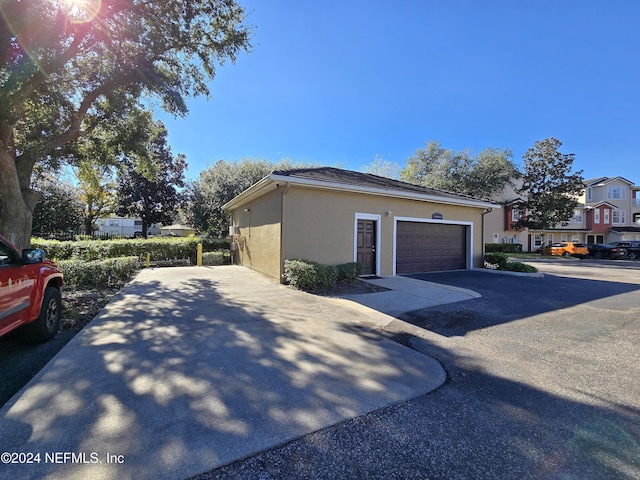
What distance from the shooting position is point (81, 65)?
29.1ft

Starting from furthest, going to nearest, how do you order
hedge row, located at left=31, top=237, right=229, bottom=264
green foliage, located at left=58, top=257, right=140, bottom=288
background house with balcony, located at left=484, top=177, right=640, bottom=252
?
background house with balcony, located at left=484, top=177, right=640, bottom=252
hedge row, located at left=31, top=237, right=229, bottom=264
green foliage, located at left=58, top=257, right=140, bottom=288

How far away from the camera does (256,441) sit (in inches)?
89.5

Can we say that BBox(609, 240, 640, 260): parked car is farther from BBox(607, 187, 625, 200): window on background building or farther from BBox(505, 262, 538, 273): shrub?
BBox(505, 262, 538, 273): shrub

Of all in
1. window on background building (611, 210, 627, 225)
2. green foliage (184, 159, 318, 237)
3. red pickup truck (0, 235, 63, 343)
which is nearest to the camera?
red pickup truck (0, 235, 63, 343)

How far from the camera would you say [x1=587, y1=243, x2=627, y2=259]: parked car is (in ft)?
83.4

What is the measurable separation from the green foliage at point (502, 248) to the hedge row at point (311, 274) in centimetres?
2324

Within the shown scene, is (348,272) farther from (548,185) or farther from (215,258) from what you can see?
(548,185)

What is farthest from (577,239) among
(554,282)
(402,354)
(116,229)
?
(116,229)

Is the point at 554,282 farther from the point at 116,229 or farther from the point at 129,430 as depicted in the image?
the point at 116,229

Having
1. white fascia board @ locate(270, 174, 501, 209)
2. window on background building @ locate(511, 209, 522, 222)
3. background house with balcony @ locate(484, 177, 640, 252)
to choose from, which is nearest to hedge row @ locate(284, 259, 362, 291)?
white fascia board @ locate(270, 174, 501, 209)

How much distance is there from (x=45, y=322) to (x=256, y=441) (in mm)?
4052

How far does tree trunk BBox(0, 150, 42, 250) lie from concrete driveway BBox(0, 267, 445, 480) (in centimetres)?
336

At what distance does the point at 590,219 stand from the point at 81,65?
151 feet

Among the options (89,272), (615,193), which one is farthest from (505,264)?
(615,193)
